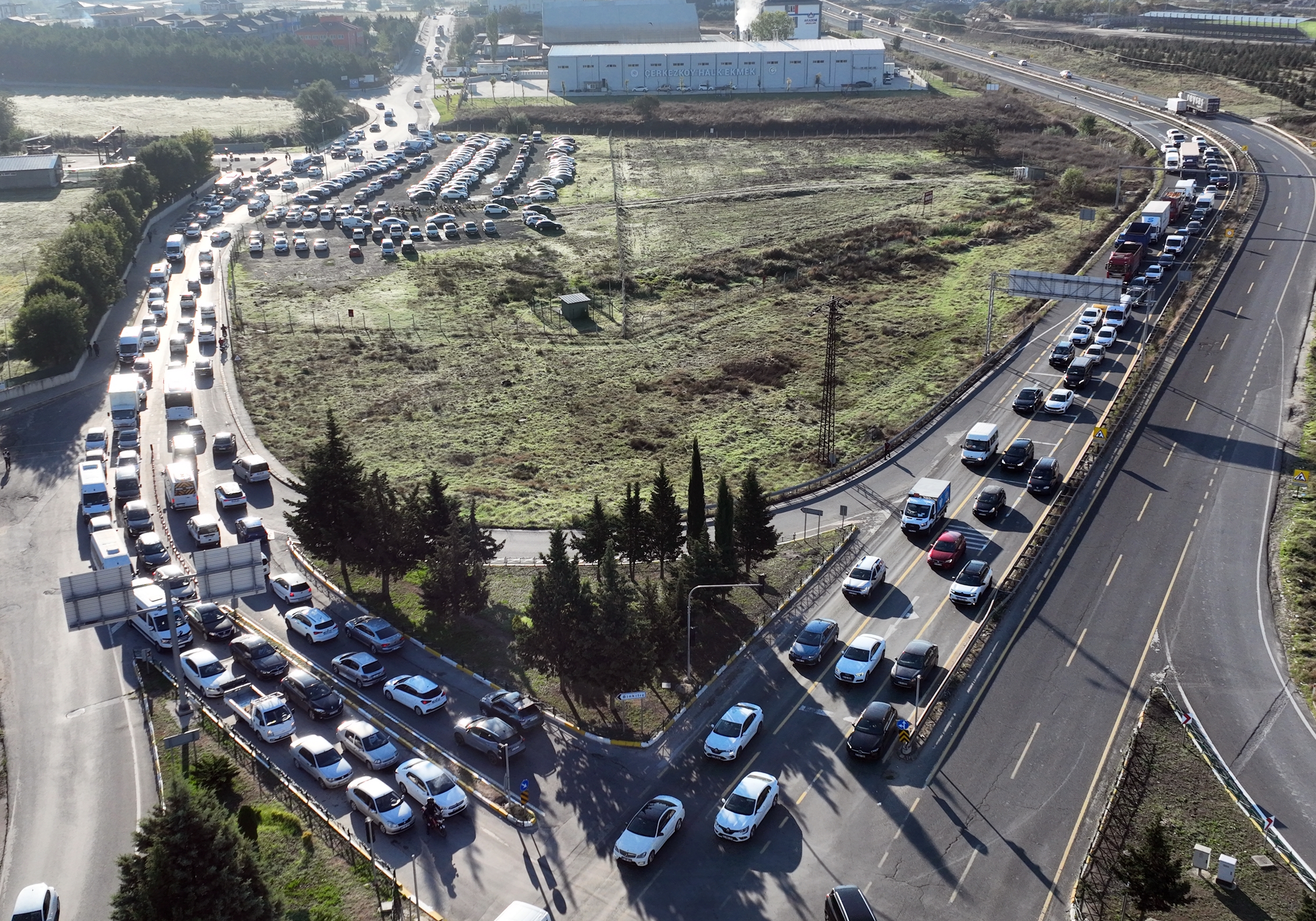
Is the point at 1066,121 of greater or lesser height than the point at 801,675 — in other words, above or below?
above

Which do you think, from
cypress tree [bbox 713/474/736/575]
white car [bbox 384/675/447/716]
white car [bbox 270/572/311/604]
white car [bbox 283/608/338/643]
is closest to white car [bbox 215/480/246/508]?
white car [bbox 270/572/311/604]

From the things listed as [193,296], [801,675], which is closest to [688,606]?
[801,675]

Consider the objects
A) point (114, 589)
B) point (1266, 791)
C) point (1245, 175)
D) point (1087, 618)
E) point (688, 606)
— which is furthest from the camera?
point (1245, 175)

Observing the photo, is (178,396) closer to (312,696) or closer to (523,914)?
(312,696)

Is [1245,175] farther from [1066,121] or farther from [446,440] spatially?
[446,440]

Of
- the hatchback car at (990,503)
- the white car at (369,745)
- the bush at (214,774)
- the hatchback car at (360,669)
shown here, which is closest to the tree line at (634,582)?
the hatchback car at (360,669)

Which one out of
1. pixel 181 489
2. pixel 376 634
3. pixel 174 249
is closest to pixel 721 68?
pixel 174 249

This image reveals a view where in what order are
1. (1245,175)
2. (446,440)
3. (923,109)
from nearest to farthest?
(446,440) → (1245,175) → (923,109)

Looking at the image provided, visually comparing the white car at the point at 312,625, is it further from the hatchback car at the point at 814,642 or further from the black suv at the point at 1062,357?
the black suv at the point at 1062,357
